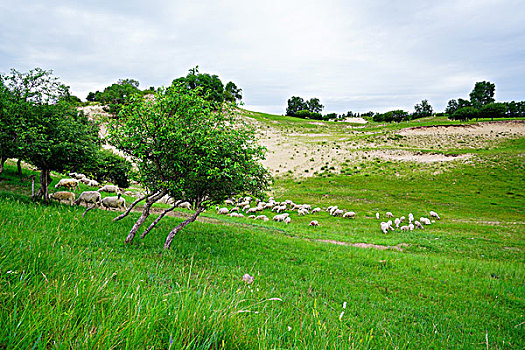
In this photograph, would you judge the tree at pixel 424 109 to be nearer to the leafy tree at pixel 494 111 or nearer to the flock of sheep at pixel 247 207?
the leafy tree at pixel 494 111

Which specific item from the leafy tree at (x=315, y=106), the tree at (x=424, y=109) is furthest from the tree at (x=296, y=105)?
the tree at (x=424, y=109)

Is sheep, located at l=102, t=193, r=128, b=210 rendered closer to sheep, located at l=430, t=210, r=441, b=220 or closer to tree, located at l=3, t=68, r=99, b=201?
tree, located at l=3, t=68, r=99, b=201

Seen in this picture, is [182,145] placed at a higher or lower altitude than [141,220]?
higher

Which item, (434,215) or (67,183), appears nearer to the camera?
(67,183)

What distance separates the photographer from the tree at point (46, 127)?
1556cm

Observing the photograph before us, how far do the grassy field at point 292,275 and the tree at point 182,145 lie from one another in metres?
3.28

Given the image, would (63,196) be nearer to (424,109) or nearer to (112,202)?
(112,202)

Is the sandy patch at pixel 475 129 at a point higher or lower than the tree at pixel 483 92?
lower

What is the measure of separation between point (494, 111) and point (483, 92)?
3964 centimetres

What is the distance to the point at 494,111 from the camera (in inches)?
4055

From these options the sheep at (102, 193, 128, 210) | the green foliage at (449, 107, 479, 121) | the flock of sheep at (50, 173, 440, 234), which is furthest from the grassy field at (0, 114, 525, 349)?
the green foliage at (449, 107, 479, 121)

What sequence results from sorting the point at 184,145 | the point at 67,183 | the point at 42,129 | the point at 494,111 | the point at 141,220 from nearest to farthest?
the point at 184,145 → the point at 141,220 → the point at 42,129 → the point at 67,183 → the point at 494,111

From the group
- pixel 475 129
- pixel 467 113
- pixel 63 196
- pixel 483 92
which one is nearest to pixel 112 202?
pixel 63 196

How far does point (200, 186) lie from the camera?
12.7 metres
